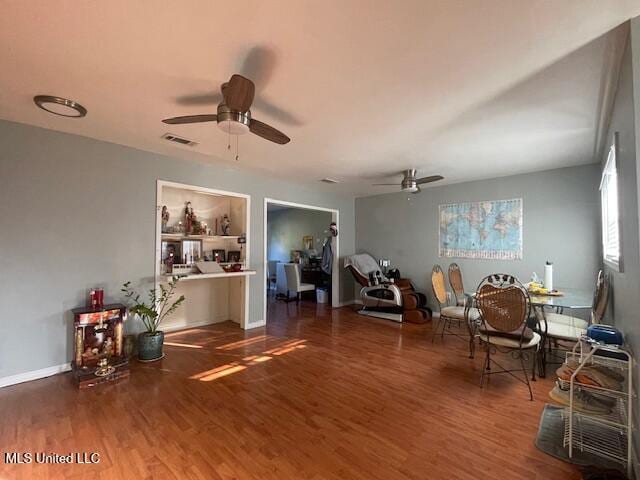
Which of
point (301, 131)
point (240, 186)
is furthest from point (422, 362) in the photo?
point (240, 186)

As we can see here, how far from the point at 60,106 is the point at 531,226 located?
6.07 m

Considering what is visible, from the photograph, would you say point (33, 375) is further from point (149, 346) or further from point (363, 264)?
point (363, 264)

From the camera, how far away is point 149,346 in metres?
3.29

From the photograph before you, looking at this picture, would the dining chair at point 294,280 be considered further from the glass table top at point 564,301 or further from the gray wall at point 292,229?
the glass table top at point 564,301

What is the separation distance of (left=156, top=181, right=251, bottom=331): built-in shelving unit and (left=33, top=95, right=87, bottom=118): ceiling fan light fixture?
1.44 metres

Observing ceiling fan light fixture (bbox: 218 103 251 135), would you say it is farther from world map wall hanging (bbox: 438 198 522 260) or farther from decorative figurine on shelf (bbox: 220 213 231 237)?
world map wall hanging (bbox: 438 198 522 260)

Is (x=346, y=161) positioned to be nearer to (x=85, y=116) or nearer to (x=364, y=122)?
(x=364, y=122)

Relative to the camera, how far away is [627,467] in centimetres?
171

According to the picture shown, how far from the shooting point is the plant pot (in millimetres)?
3286

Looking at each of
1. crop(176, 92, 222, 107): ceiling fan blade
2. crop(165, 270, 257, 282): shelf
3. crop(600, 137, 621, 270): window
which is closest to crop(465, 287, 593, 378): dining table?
crop(600, 137, 621, 270): window

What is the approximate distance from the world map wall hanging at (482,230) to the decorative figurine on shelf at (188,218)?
4507mm

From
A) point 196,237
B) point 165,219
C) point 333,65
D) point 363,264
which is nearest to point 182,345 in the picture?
point 196,237

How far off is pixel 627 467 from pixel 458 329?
3080 millimetres

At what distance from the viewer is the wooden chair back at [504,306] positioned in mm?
2637
